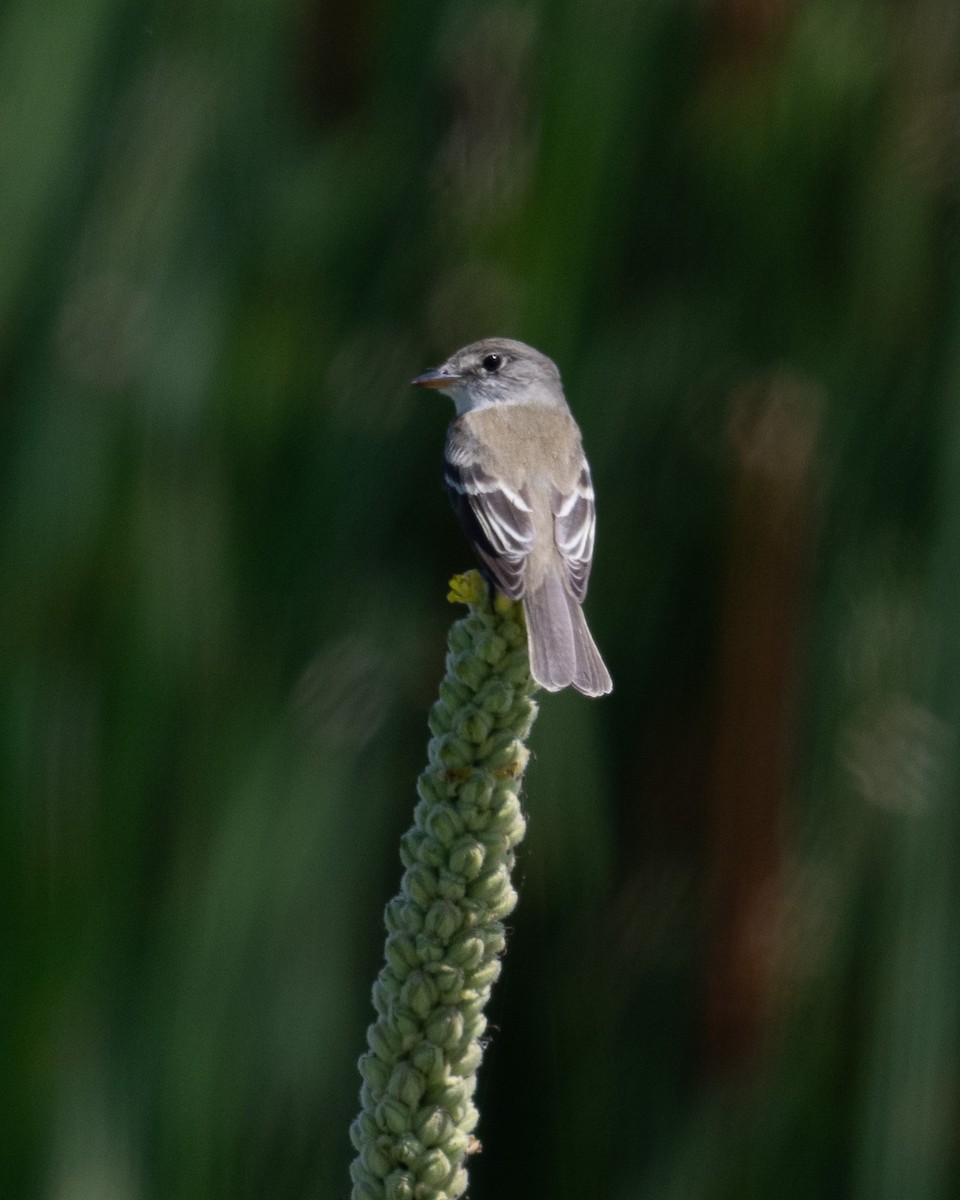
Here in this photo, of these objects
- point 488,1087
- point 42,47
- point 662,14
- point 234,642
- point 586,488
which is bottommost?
point 488,1087

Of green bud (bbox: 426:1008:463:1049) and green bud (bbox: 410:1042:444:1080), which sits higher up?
green bud (bbox: 426:1008:463:1049)

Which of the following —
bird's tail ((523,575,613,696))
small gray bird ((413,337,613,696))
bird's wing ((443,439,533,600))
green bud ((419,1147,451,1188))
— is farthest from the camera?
bird's wing ((443,439,533,600))

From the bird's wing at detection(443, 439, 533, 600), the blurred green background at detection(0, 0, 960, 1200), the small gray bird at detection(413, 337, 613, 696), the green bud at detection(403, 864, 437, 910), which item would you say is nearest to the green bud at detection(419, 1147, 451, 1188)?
the green bud at detection(403, 864, 437, 910)

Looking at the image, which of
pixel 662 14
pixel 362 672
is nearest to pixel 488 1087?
pixel 362 672

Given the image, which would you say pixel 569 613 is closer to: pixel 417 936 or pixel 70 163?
pixel 70 163

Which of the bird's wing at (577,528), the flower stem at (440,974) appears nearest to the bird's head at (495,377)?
the bird's wing at (577,528)

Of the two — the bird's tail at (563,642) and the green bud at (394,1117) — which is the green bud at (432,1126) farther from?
the bird's tail at (563,642)

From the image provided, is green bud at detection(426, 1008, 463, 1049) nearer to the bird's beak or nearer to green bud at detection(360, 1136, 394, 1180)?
green bud at detection(360, 1136, 394, 1180)
